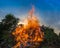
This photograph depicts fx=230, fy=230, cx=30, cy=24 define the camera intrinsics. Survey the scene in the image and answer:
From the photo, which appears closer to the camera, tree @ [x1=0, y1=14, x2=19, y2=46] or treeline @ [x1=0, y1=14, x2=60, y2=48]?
treeline @ [x1=0, y1=14, x2=60, y2=48]

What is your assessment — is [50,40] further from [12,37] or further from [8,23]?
[8,23]

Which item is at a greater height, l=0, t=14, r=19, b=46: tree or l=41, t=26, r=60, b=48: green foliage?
l=0, t=14, r=19, b=46: tree

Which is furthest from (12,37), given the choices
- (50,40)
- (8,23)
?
(8,23)

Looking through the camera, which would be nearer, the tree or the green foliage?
the green foliage

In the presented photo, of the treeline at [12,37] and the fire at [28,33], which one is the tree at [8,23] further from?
the fire at [28,33]

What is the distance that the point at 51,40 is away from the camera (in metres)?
39.1

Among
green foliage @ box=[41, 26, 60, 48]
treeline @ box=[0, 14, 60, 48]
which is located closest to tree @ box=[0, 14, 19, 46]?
treeline @ box=[0, 14, 60, 48]

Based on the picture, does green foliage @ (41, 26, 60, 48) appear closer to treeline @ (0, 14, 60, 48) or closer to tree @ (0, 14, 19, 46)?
treeline @ (0, 14, 60, 48)

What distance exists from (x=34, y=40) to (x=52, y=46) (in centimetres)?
1012

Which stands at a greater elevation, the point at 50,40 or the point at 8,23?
the point at 8,23

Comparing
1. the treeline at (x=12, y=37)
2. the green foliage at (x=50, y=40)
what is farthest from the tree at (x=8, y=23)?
the green foliage at (x=50, y=40)

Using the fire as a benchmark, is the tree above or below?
above

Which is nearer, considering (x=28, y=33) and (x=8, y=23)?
(x=28, y=33)

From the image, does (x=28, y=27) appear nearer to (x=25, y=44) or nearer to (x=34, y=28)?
(x=34, y=28)
